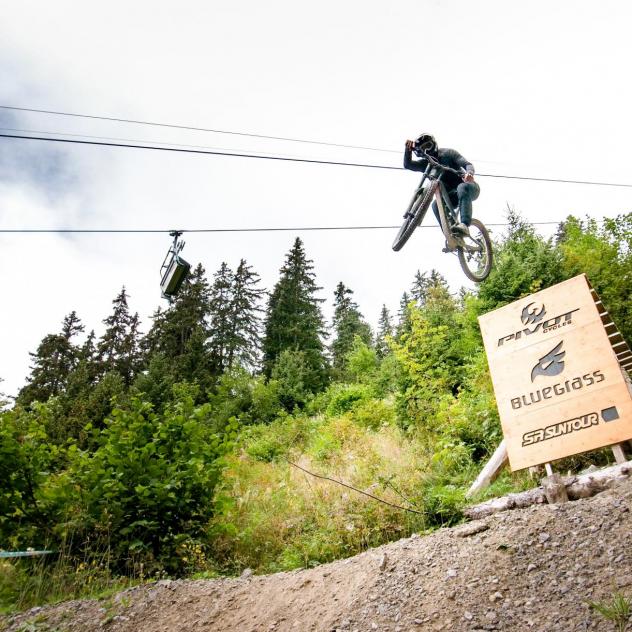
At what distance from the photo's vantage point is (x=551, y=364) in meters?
5.11

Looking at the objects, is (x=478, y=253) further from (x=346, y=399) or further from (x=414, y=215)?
(x=346, y=399)

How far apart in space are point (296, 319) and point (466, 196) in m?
22.8

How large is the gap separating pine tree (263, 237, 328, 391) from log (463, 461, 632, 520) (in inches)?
719

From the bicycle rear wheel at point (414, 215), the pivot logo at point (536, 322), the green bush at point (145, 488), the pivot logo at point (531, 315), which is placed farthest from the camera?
the pivot logo at point (531, 315)

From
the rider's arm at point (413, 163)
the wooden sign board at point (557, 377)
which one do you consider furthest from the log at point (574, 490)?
the rider's arm at point (413, 163)

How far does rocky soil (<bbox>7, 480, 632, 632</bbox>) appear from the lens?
2.60m

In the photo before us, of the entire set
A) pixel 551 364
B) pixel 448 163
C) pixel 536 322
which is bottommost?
pixel 551 364

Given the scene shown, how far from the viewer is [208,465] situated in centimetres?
480

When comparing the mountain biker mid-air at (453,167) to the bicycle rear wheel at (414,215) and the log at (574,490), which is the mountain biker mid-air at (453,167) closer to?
the bicycle rear wheel at (414,215)

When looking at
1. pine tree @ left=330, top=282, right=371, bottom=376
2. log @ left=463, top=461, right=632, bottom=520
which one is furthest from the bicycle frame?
pine tree @ left=330, top=282, right=371, bottom=376

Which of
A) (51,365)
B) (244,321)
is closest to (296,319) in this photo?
(244,321)

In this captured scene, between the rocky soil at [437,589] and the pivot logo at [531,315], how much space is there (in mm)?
2205

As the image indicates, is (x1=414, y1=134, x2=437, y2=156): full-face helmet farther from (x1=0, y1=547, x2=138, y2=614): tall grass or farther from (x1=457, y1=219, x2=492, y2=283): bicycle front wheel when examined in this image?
(x1=0, y1=547, x2=138, y2=614): tall grass

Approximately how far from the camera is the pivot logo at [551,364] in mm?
5047
